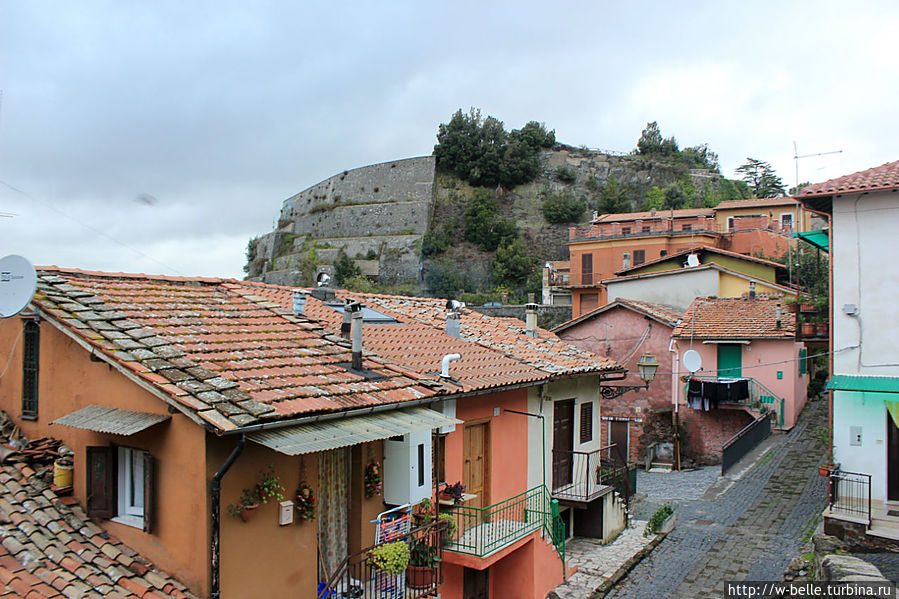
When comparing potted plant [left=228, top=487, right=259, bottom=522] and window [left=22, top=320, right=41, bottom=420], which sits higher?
window [left=22, top=320, right=41, bottom=420]

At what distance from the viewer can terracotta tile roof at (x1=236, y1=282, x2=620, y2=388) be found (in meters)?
10.0

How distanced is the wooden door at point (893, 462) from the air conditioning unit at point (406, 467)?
9871mm

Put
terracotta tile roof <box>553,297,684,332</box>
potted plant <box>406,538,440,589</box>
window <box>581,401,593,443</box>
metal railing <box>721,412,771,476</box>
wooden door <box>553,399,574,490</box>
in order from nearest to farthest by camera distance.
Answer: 1. potted plant <box>406,538,440,589</box>
2. wooden door <box>553,399,574,490</box>
3. window <box>581,401,593,443</box>
4. metal railing <box>721,412,771,476</box>
5. terracotta tile roof <box>553,297,684,332</box>

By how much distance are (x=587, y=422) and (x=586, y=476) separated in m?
1.64

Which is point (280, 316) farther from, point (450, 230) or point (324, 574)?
point (450, 230)

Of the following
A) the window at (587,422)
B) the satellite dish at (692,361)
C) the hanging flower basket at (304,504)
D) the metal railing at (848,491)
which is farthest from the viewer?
the satellite dish at (692,361)

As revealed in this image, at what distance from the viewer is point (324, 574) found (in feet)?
23.6

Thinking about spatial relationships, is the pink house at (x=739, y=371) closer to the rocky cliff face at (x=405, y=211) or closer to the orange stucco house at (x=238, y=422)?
the orange stucco house at (x=238, y=422)

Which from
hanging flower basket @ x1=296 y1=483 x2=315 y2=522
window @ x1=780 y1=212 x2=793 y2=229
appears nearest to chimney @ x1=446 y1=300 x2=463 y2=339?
hanging flower basket @ x1=296 y1=483 x2=315 y2=522

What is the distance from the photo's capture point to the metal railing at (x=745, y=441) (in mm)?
17750

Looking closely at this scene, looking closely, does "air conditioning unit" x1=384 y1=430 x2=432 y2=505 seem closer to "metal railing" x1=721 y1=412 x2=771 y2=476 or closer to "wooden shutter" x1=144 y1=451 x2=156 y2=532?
"wooden shutter" x1=144 y1=451 x2=156 y2=532

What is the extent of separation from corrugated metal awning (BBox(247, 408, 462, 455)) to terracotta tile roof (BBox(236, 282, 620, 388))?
1.64m

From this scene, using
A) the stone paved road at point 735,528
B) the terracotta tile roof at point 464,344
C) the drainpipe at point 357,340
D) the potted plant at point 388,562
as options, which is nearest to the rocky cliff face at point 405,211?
the stone paved road at point 735,528

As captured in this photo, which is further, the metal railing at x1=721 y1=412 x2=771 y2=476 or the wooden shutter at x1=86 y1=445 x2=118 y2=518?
the metal railing at x1=721 y1=412 x2=771 y2=476
